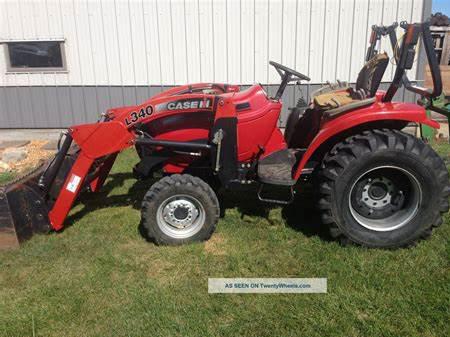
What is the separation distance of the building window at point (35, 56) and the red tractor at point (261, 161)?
14.4 ft

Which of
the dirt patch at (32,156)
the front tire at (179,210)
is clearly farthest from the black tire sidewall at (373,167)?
the dirt patch at (32,156)

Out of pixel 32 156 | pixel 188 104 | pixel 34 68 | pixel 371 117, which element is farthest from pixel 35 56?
pixel 371 117

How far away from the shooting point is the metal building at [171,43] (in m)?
7.06

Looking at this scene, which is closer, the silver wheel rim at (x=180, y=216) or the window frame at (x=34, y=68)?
the silver wheel rim at (x=180, y=216)

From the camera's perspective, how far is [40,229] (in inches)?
143

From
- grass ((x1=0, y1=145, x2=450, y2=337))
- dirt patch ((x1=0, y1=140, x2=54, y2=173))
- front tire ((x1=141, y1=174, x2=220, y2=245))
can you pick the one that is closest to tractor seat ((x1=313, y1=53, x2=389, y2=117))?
grass ((x1=0, y1=145, x2=450, y2=337))

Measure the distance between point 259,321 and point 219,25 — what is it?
5822 millimetres

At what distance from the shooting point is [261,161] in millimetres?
3799

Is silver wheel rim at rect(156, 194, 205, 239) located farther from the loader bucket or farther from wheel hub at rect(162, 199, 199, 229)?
the loader bucket

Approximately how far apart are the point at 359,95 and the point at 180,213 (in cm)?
198

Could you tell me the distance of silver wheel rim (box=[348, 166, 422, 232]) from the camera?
334 centimetres

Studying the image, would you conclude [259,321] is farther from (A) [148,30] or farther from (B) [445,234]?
(A) [148,30]

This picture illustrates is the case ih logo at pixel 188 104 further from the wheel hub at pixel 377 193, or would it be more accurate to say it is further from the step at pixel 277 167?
the wheel hub at pixel 377 193

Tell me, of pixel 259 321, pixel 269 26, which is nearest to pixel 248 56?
pixel 269 26
